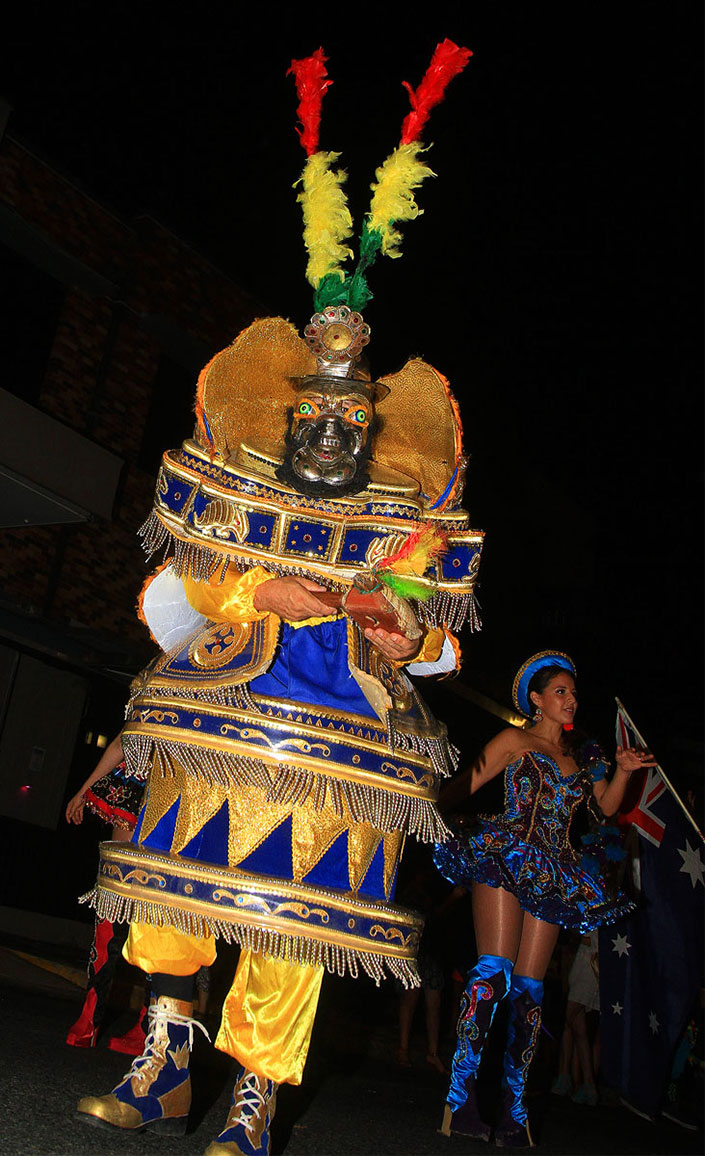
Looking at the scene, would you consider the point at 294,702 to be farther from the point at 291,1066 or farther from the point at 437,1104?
the point at 437,1104

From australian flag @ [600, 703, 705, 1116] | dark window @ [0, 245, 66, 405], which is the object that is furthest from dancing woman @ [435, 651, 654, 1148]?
dark window @ [0, 245, 66, 405]

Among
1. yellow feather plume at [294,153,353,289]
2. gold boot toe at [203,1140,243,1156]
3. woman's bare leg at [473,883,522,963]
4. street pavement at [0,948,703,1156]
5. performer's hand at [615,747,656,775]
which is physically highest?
yellow feather plume at [294,153,353,289]

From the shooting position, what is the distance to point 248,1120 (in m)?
2.48

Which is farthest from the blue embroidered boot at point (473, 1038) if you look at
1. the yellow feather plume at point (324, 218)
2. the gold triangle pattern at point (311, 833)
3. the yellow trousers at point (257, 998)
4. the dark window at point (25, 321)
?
the dark window at point (25, 321)

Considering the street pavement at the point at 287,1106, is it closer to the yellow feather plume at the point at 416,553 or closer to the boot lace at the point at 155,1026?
the boot lace at the point at 155,1026

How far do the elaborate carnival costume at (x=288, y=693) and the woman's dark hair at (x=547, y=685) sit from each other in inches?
57.5

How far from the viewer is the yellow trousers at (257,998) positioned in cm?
258

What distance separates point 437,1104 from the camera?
4.69 metres

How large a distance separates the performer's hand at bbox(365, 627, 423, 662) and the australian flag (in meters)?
2.16

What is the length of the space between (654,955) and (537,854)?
1377 mm

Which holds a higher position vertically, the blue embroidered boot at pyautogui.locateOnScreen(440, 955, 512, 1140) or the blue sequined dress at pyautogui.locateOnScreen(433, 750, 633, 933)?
the blue sequined dress at pyautogui.locateOnScreen(433, 750, 633, 933)

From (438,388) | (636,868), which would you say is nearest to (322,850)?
(438,388)

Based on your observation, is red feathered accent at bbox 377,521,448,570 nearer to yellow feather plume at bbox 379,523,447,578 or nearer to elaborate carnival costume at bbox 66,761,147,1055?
→ yellow feather plume at bbox 379,523,447,578

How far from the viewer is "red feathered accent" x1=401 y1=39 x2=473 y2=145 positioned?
11.4 ft
